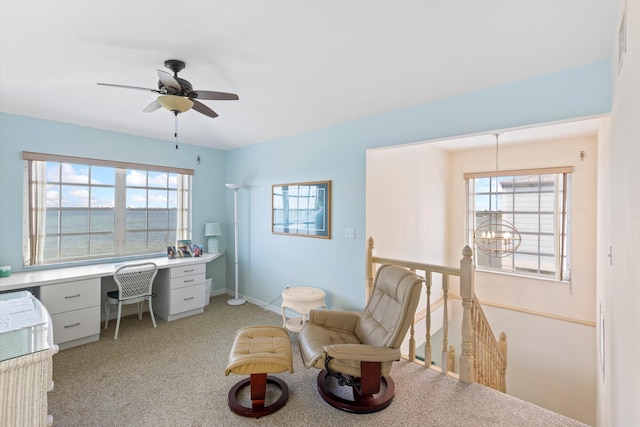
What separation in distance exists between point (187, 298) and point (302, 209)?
1.93 metres

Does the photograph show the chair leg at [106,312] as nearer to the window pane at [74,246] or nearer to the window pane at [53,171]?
the window pane at [74,246]

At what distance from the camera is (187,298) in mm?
3979

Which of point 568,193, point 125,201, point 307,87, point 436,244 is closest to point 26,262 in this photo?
point 125,201

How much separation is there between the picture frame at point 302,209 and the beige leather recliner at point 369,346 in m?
1.23

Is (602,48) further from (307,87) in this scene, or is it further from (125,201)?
(125,201)

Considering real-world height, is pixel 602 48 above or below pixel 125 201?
above

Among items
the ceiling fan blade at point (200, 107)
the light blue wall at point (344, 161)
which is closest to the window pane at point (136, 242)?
the light blue wall at point (344, 161)

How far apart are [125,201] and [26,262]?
1.21 m

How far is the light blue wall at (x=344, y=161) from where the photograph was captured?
7.15 ft

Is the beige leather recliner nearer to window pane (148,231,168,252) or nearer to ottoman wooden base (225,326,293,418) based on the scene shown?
ottoman wooden base (225,326,293,418)

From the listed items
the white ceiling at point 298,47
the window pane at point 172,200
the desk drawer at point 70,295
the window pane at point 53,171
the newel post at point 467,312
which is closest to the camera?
the white ceiling at point 298,47

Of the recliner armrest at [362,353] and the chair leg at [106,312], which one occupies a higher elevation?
the recliner armrest at [362,353]

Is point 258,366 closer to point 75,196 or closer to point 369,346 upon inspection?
point 369,346

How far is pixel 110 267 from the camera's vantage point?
360 centimetres
